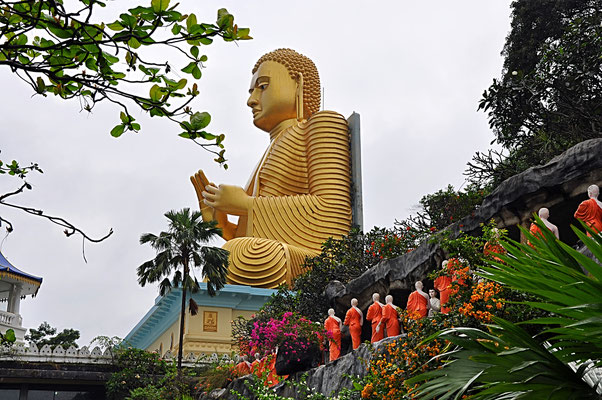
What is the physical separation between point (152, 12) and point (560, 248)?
9.48 ft

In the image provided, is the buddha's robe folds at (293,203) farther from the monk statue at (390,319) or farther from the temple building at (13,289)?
the monk statue at (390,319)

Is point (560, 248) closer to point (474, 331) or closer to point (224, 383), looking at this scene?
point (474, 331)

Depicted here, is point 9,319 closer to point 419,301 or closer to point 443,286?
point 419,301

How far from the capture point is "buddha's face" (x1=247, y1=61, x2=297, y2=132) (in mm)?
26203

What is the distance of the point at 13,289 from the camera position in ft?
82.8

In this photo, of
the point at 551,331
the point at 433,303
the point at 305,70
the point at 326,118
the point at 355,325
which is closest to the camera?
the point at 551,331

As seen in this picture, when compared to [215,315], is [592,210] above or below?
below

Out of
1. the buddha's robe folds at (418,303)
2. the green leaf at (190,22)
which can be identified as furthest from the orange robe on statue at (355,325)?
the green leaf at (190,22)

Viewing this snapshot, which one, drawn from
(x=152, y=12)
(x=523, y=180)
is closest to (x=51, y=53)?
(x=152, y=12)

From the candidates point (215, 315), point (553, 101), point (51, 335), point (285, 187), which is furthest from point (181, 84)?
point (51, 335)

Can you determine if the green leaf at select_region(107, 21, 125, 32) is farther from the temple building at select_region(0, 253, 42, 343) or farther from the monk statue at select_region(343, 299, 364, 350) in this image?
the temple building at select_region(0, 253, 42, 343)

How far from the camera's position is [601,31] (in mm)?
14367

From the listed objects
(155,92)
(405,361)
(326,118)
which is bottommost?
(405,361)

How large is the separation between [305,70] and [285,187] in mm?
4703
